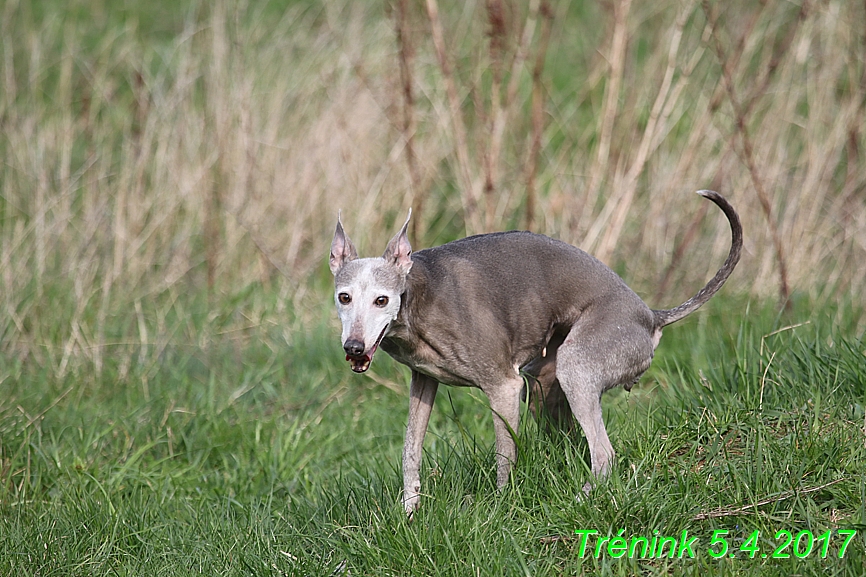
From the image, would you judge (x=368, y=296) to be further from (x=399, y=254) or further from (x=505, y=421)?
(x=505, y=421)

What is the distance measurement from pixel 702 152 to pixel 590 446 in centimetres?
479

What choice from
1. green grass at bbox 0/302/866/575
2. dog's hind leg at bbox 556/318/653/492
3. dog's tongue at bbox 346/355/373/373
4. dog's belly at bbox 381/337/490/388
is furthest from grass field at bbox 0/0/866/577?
dog's tongue at bbox 346/355/373/373

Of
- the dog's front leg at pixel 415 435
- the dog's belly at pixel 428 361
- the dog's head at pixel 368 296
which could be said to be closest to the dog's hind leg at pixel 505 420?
the dog's belly at pixel 428 361

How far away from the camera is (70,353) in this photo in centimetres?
682

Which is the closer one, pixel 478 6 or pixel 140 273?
pixel 140 273

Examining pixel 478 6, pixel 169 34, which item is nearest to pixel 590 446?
pixel 478 6

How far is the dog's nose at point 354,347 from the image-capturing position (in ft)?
12.1

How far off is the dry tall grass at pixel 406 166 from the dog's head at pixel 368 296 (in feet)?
10.7

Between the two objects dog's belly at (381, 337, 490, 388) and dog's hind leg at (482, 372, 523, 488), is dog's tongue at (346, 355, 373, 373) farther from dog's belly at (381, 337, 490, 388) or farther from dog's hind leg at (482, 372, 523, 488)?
dog's hind leg at (482, 372, 523, 488)

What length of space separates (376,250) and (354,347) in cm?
464

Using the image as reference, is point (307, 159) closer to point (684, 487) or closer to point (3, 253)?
point (3, 253)

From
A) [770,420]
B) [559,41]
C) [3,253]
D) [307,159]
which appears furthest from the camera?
[559,41]

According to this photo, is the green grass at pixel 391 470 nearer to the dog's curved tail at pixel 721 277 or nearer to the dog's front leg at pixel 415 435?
the dog's front leg at pixel 415 435

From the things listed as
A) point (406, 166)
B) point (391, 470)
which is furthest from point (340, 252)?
point (406, 166)
